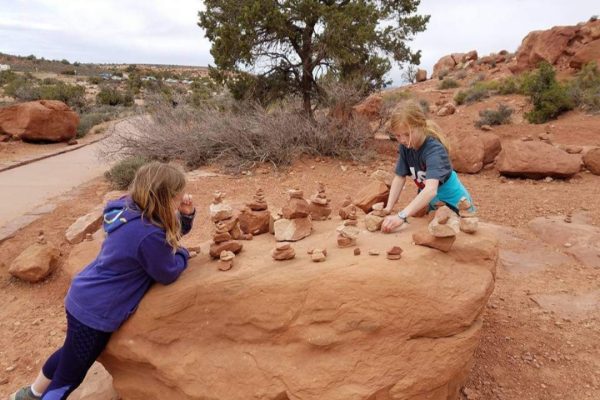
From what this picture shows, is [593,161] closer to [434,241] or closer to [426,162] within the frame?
[426,162]

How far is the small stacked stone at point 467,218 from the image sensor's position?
2635 mm

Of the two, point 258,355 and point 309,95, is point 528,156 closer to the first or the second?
point 309,95

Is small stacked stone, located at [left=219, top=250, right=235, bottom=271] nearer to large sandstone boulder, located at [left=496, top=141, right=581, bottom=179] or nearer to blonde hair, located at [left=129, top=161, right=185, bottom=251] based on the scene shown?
blonde hair, located at [left=129, top=161, right=185, bottom=251]

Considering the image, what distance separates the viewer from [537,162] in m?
7.16

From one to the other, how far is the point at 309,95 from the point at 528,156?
488cm

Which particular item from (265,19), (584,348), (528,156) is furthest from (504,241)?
(265,19)

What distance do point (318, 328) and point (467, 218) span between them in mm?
1130

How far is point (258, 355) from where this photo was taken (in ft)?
7.36

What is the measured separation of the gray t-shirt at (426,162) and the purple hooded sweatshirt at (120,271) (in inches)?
65.1

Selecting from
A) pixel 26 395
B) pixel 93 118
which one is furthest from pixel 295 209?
pixel 93 118

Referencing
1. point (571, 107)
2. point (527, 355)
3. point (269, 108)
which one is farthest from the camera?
point (571, 107)

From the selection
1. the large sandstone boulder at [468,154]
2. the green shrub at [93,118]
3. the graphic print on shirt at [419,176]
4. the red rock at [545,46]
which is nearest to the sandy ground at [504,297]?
the large sandstone boulder at [468,154]

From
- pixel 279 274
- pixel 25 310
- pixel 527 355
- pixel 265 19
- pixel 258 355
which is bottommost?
pixel 25 310

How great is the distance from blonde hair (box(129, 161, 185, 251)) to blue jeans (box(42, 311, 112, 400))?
600 millimetres
